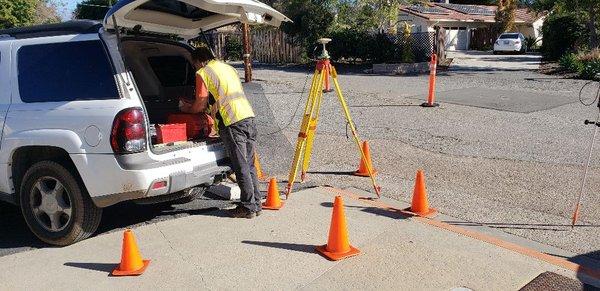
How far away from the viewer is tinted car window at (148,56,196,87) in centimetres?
587

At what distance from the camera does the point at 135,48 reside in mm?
5590

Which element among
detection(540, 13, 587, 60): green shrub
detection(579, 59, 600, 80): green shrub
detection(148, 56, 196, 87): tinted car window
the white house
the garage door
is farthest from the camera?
the garage door

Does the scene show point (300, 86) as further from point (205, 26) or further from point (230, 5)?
point (230, 5)

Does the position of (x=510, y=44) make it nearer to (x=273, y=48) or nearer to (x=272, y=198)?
(x=273, y=48)

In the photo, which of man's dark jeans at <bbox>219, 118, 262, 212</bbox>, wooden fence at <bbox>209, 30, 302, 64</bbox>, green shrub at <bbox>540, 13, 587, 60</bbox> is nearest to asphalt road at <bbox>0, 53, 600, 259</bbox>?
man's dark jeans at <bbox>219, 118, 262, 212</bbox>

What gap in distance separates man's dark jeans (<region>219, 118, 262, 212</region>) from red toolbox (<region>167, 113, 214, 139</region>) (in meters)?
0.28

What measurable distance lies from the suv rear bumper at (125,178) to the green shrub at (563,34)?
26367 millimetres

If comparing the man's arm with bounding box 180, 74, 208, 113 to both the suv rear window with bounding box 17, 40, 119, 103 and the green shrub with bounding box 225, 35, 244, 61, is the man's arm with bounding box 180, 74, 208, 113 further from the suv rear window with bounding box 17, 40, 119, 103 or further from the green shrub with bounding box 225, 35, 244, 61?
the green shrub with bounding box 225, 35, 244, 61

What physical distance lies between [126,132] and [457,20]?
40224 millimetres

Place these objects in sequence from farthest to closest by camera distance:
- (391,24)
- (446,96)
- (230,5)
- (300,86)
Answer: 1. (391,24)
2. (300,86)
3. (446,96)
4. (230,5)

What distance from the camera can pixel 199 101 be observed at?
16.8 feet

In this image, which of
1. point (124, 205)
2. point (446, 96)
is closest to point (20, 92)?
point (124, 205)

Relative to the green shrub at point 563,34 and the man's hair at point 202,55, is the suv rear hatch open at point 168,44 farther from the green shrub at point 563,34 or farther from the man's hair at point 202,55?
the green shrub at point 563,34

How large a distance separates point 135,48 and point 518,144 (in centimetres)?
617
